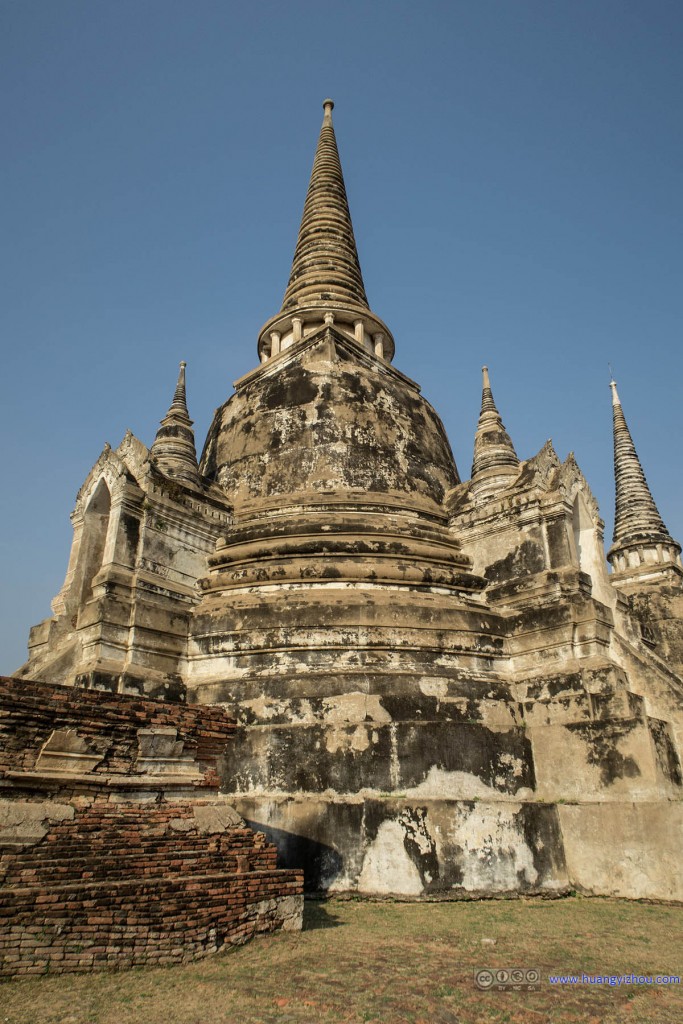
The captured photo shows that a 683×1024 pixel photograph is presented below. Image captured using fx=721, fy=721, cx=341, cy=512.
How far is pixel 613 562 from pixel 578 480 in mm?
9514

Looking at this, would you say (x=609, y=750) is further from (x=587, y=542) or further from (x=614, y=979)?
(x=587, y=542)

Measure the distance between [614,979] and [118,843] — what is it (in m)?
4.22

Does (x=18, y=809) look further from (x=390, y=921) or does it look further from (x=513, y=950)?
(x=513, y=950)

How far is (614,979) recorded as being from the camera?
569cm

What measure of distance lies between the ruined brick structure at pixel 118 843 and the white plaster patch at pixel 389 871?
6.65 feet

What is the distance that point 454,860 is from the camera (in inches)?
352

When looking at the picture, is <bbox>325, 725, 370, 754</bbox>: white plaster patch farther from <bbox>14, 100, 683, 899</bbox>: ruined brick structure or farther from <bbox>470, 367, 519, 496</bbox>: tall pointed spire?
<bbox>470, 367, 519, 496</bbox>: tall pointed spire

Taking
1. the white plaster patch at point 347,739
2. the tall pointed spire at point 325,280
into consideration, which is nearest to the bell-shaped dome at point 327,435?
the tall pointed spire at point 325,280

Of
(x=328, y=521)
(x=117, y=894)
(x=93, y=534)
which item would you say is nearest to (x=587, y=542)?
(x=328, y=521)

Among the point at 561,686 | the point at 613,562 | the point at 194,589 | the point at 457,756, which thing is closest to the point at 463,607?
the point at 561,686

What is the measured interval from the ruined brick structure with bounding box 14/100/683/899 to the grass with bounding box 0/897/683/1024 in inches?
59.6

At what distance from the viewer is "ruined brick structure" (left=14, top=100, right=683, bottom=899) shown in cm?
914

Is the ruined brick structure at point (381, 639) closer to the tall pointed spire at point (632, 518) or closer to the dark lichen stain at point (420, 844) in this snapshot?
the dark lichen stain at point (420, 844)

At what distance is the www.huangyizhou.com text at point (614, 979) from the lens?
5586mm
